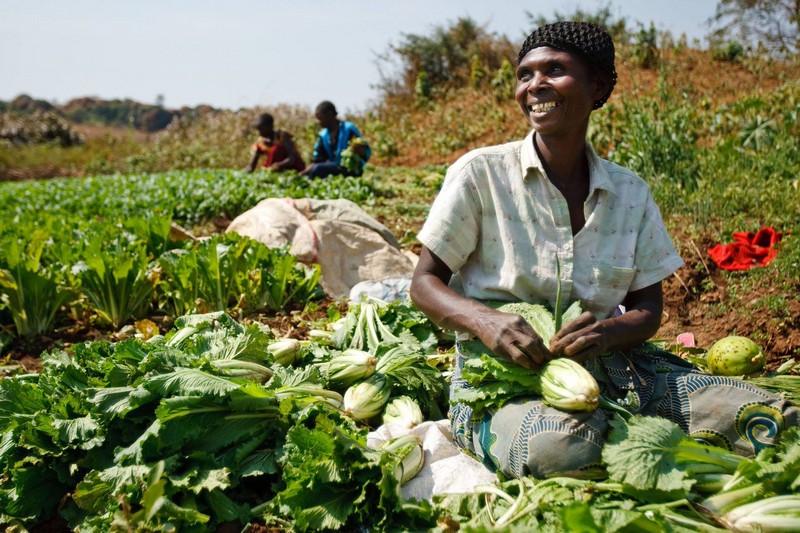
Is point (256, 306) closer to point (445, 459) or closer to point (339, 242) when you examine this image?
point (339, 242)

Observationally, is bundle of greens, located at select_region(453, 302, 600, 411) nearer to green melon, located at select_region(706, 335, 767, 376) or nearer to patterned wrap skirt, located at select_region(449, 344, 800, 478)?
patterned wrap skirt, located at select_region(449, 344, 800, 478)

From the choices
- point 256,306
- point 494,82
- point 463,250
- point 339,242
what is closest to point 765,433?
point 463,250

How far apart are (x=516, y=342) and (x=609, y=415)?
1.34 feet

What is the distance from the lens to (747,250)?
4.93 metres

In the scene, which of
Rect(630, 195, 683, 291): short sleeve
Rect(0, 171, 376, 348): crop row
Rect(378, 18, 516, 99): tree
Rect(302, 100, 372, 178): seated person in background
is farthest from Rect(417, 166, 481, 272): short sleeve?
Rect(378, 18, 516, 99): tree

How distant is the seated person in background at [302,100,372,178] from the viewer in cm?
995

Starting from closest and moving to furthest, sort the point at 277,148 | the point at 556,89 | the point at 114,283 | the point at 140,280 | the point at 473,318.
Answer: the point at 473,318
the point at 556,89
the point at 114,283
the point at 140,280
the point at 277,148

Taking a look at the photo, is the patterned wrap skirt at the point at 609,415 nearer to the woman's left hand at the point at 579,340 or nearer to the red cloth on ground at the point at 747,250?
the woman's left hand at the point at 579,340

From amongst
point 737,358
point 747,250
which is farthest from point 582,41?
point 747,250

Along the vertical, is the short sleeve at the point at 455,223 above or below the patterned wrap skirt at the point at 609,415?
above

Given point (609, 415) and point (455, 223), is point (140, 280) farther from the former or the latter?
point (609, 415)

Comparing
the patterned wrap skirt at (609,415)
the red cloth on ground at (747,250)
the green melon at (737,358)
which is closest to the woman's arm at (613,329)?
the patterned wrap skirt at (609,415)

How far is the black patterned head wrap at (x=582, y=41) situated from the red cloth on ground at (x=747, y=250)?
9.63 feet

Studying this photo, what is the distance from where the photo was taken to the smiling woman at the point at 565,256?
2357mm
